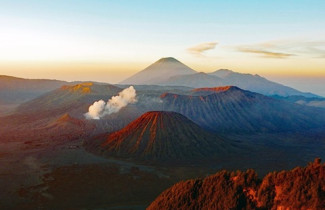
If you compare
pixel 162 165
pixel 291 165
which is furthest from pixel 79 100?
pixel 291 165

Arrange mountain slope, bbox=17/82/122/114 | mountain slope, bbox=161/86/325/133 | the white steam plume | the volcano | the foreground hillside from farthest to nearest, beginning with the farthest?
1. mountain slope, bbox=17/82/122/114
2. mountain slope, bbox=161/86/325/133
3. the white steam plume
4. the volcano
5. the foreground hillside

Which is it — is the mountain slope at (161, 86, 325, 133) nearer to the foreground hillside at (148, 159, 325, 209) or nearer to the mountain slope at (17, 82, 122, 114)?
the mountain slope at (17, 82, 122, 114)

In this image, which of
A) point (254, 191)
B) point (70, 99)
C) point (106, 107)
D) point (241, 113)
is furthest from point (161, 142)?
point (70, 99)

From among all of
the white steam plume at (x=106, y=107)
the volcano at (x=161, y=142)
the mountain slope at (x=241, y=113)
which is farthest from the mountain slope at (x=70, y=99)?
the volcano at (x=161, y=142)

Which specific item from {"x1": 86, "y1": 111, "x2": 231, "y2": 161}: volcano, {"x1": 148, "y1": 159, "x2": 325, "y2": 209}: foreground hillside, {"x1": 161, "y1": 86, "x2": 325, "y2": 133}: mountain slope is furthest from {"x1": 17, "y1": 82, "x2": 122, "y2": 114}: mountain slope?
{"x1": 148, "y1": 159, "x2": 325, "y2": 209}: foreground hillside

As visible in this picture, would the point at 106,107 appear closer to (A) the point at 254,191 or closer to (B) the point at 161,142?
(B) the point at 161,142

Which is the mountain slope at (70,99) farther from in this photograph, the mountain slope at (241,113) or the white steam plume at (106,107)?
the mountain slope at (241,113)
